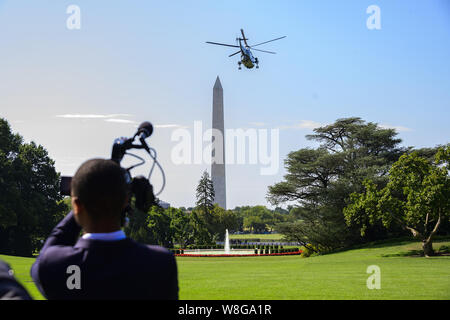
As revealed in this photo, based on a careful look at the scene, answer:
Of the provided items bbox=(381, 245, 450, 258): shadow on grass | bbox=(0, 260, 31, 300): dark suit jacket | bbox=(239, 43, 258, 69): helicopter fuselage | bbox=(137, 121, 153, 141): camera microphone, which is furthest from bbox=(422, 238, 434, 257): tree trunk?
bbox=(0, 260, 31, 300): dark suit jacket

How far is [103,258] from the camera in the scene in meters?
2.78

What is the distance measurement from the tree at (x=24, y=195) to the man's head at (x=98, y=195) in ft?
158

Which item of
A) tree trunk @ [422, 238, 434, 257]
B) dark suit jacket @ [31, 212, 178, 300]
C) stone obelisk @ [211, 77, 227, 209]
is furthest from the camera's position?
stone obelisk @ [211, 77, 227, 209]

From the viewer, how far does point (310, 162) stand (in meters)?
52.9

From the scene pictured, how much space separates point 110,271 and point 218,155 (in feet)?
295

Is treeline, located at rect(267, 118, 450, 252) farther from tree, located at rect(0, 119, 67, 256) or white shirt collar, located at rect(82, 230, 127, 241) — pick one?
white shirt collar, located at rect(82, 230, 127, 241)

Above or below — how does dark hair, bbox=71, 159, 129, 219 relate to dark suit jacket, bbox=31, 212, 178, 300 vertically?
above

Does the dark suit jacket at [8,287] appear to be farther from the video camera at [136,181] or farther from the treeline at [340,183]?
the treeline at [340,183]

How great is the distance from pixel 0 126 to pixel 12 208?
8.83 m

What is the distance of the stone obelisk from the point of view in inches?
3430

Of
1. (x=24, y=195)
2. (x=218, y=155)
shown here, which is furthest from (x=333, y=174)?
(x=218, y=155)

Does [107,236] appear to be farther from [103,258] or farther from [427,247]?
[427,247]

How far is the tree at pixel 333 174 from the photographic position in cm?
4822

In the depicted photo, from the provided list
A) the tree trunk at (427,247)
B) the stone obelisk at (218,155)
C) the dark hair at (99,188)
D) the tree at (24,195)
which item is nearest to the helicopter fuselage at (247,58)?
the tree trunk at (427,247)
